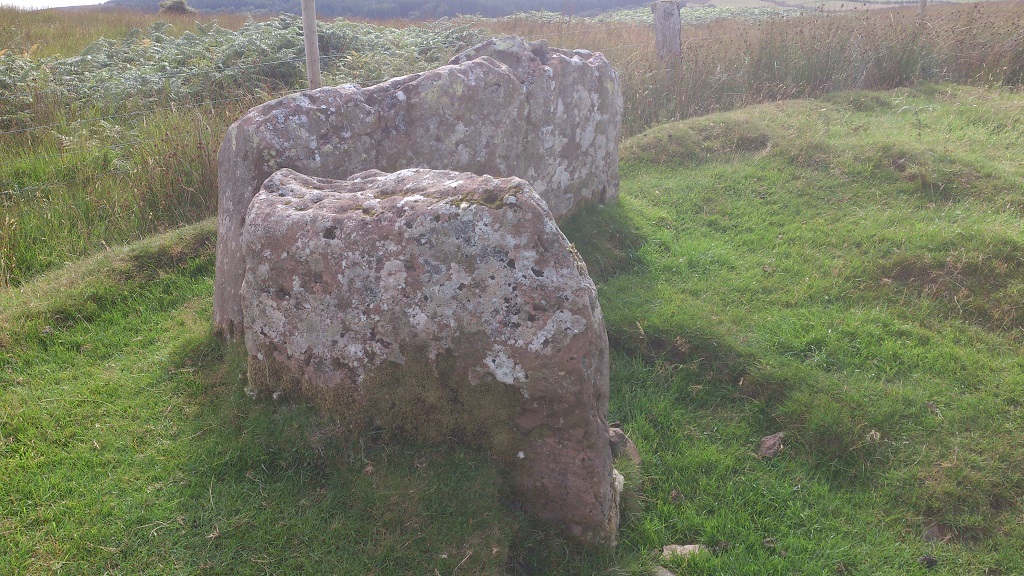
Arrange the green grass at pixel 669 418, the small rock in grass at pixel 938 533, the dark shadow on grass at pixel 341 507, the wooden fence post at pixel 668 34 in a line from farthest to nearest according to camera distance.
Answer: the wooden fence post at pixel 668 34 → the small rock in grass at pixel 938 533 → the green grass at pixel 669 418 → the dark shadow on grass at pixel 341 507

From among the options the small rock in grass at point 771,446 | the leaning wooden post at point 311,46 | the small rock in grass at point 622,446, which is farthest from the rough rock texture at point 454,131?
the small rock in grass at point 771,446

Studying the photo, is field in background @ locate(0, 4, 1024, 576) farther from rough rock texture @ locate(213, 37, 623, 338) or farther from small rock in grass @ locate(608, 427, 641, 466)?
rough rock texture @ locate(213, 37, 623, 338)

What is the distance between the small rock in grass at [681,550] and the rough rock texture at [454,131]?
2.84 meters

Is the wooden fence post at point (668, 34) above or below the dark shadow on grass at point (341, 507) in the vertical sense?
above

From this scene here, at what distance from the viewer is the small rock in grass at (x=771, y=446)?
4434 mm

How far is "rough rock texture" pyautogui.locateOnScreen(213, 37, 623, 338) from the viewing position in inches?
180

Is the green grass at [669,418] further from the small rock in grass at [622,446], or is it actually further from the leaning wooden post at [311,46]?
the leaning wooden post at [311,46]

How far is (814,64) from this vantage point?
37.7 feet

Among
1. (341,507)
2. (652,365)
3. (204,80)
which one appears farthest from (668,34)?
(341,507)

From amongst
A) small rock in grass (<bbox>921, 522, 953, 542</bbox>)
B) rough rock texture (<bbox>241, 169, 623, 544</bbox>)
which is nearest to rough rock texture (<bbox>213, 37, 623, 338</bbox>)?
rough rock texture (<bbox>241, 169, 623, 544</bbox>)

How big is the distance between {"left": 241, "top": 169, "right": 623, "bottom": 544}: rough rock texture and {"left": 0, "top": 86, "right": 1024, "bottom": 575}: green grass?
216mm

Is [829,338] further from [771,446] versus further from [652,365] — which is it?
[652,365]

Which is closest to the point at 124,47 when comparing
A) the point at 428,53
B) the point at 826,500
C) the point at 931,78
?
the point at 428,53

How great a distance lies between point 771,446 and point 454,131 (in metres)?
3.28
